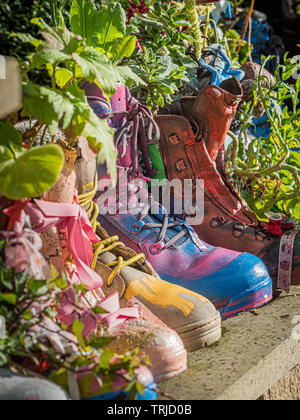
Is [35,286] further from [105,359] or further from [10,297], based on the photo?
[105,359]

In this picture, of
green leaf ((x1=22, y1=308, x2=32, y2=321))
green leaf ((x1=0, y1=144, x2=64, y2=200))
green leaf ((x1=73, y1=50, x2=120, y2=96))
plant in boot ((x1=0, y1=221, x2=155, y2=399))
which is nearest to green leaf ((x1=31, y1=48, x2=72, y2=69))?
green leaf ((x1=73, y1=50, x2=120, y2=96))

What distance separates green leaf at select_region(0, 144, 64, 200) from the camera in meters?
0.73

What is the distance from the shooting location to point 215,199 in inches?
56.1

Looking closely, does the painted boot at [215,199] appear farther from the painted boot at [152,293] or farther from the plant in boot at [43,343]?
the plant in boot at [43,343]

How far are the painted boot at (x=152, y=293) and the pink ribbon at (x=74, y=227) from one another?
7cm

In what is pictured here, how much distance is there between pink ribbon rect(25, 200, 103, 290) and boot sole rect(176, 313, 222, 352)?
0.69 feet

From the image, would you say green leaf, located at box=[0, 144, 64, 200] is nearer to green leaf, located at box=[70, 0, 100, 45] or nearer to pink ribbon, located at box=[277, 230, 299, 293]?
green leaf, located at box=[70, 0, 100, 45]

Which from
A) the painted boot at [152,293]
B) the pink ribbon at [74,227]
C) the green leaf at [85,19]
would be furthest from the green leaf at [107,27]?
the pink ribbon at [74,227]

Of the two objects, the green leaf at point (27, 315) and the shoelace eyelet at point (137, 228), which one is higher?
the green leaf at point (27, 315)

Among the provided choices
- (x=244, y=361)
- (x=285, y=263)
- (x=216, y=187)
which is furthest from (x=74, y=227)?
(x=285, y=263)

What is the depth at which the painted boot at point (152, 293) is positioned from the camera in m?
1.00

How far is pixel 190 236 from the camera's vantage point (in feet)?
4.16

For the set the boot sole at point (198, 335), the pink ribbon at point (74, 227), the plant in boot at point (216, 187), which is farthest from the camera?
the plant in boot at point (216, 187)
